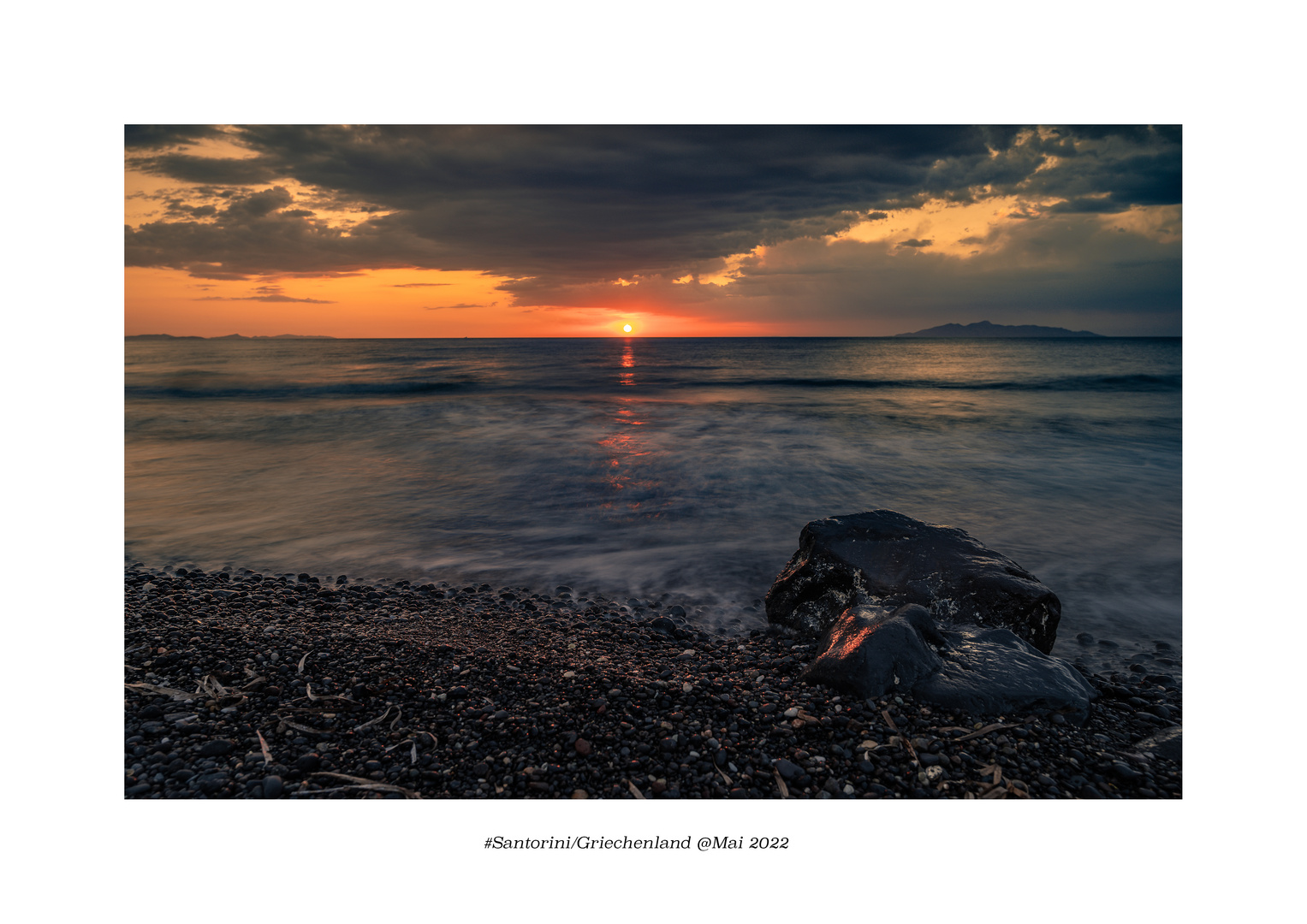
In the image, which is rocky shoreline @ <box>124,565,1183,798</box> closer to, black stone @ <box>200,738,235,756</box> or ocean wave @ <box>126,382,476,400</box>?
black stone @ <box>200,738,235,756</box>

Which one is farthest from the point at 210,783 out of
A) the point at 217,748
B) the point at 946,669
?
the point at 946,669

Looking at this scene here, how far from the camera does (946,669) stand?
103 inches

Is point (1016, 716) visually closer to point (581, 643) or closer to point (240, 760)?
point (581, 643)

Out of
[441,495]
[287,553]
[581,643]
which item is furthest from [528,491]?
[581,643]

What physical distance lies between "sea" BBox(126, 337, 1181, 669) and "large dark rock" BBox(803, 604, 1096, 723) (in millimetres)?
1046

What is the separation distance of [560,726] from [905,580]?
2.02 m

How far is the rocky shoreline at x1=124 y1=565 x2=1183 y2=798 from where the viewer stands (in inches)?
84.4

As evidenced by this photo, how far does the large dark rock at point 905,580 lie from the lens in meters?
3.19

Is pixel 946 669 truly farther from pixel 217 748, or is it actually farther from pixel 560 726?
pixel 217 748

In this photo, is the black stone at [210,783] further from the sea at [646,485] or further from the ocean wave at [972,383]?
the ocean wave at [972,383]

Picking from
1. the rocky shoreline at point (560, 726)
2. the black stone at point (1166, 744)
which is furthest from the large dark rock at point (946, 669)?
the black stone at point (1166, 744)

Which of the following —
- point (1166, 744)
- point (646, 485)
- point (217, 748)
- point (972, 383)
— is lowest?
point (1166, 744)

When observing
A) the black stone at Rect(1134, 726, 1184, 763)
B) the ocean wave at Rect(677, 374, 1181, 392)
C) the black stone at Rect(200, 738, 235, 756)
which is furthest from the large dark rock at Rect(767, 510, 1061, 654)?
the ocean wave at Rect(677, 374, 1181, 392)
